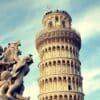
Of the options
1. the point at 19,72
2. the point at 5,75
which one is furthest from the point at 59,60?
the point at 5,75

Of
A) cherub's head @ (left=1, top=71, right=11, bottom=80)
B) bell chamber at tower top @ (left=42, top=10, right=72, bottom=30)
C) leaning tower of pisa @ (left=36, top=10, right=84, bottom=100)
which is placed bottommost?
cherub's head @ (left=1, top=71, right=11, bottom=80)

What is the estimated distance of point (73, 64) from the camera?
87.2 metres

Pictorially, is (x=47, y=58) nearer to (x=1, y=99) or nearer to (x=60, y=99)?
(x=60, y=99)

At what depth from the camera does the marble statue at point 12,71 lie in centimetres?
1756

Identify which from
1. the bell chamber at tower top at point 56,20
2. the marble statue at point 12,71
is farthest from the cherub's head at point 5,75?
the bell chamber at tower top at point 56,20

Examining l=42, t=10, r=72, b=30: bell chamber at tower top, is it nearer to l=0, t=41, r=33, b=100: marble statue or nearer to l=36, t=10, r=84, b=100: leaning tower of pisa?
l=36, t=10, r=84, b=100: leaning tower of pisa

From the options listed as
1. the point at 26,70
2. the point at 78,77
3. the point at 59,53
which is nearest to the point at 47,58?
the point at 59,53

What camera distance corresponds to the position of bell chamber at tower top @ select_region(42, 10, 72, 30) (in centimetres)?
9325

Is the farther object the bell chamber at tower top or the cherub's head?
the bell chamber at tower top

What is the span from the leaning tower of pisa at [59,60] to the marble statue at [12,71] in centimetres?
6454

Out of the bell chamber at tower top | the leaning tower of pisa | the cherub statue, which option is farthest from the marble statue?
the bell chamber at tower top

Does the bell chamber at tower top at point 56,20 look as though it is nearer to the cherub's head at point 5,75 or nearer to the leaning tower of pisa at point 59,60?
the leaning tower of pisa at point 59,60

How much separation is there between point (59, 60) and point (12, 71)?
68693 mm

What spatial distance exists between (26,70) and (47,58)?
227ft
